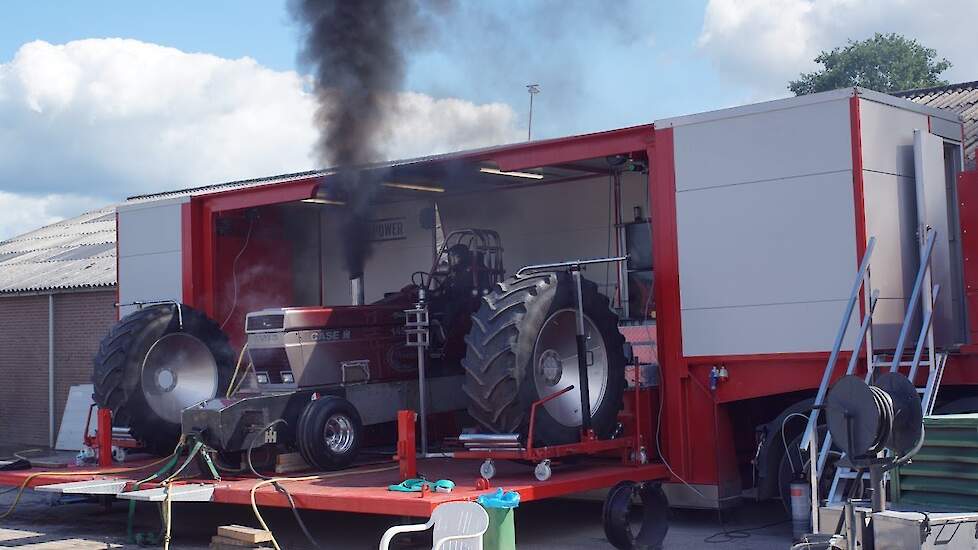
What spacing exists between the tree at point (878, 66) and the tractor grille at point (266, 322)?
37012 millimetres

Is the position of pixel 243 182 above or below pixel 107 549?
above

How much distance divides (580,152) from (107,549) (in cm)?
545

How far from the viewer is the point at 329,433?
1070 centimetres

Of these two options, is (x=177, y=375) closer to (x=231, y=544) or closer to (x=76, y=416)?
(x=231, y=544)

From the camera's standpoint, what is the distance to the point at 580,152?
36.0 ft

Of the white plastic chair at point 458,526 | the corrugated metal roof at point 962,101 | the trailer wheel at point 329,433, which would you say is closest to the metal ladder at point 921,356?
the white plastic chair at point 458,526

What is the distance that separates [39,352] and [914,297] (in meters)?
16.5

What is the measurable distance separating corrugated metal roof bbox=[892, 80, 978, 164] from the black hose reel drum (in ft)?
39.7

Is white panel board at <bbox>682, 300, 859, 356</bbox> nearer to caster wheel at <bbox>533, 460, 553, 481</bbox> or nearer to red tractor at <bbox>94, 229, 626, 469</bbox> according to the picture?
red tractor at <bbox>94, 229, 626, 469</bbox>

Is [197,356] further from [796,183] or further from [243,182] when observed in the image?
[243,182]

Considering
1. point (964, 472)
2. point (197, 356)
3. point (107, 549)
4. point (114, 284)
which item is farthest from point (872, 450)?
point (114, 284)

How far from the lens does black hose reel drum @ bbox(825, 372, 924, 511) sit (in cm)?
600

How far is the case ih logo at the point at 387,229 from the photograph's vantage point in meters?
15.4

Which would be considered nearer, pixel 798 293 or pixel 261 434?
pixel 798 293
